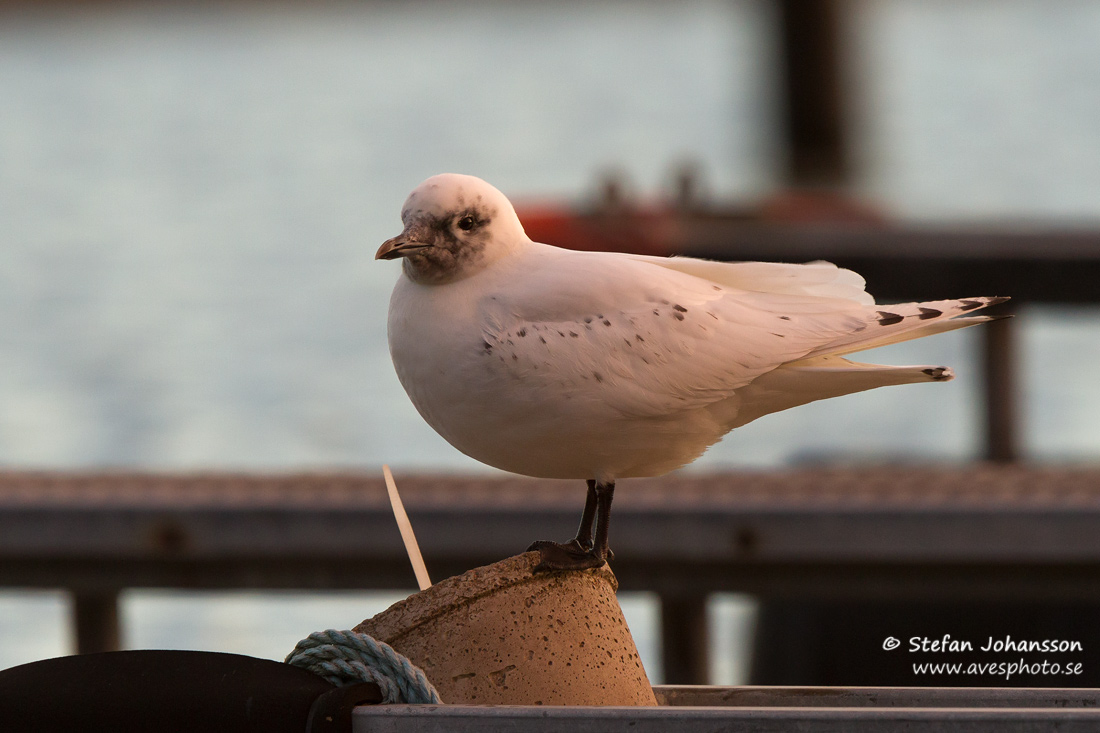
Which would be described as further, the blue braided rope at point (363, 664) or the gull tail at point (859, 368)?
the gull tail at point (859, 368)

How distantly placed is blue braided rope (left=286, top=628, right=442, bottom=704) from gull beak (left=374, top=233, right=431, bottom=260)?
51 centimetres

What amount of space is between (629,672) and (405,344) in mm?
574

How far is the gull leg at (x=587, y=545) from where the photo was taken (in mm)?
2006

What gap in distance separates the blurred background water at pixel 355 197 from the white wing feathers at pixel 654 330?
1724 mm

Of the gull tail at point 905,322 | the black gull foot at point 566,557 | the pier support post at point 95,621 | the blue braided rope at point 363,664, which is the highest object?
the gull tail at point 905,322

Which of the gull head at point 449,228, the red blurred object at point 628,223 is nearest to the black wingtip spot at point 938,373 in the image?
the gull head at point 449,228

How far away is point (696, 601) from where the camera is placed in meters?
3.42

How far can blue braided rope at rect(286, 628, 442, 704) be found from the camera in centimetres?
175

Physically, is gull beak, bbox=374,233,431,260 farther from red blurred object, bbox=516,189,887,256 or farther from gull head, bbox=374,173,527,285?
red blurred object, bbox=516,189,887,256

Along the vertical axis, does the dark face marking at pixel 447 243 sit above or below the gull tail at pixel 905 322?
above

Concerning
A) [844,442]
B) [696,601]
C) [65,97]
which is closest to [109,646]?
[696,601]

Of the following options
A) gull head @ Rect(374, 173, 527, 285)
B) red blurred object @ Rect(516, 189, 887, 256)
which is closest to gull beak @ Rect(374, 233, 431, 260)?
gull head @ Rect(374, 173, 527, 285)

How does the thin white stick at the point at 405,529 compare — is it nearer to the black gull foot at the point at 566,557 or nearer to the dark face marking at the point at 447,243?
the black gull foot at the point at 566,557

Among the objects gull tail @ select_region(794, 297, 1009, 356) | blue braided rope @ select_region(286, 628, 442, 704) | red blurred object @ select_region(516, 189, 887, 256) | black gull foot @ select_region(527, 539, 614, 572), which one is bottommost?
blue braided rope @ select_region(286, 628, 442, 704)
